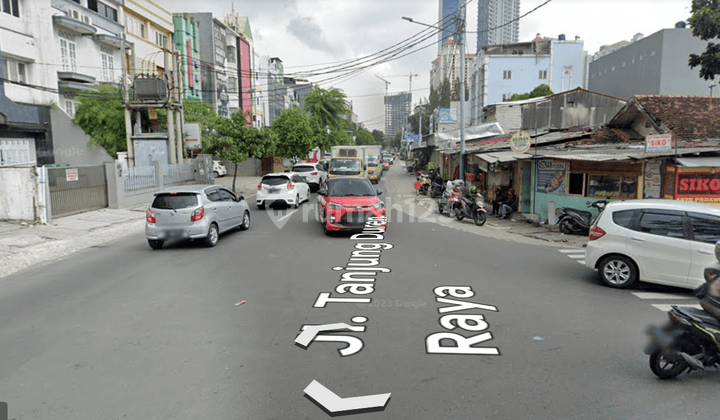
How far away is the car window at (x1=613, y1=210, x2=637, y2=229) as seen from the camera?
26.5ft

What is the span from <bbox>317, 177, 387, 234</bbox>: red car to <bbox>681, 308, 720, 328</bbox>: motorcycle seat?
904 centimetres

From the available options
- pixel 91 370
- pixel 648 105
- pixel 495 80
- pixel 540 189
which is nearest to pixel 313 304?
pixel 91 370

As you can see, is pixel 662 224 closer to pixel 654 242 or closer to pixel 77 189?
pixel 654 242

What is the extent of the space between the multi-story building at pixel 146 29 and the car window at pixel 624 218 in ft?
115

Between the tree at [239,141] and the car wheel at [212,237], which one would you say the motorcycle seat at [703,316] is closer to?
the car wheel at [212,237]

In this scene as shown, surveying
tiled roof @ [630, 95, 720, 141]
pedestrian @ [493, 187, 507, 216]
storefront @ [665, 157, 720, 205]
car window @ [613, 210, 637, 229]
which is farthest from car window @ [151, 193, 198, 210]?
tiled roof @ [630, 95, 720, 141]

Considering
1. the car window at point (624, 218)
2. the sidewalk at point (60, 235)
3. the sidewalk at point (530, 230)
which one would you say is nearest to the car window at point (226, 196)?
the sidewalk at point (60, 235)

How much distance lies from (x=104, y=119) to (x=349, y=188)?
828 inches

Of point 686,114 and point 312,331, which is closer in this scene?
point 312,331

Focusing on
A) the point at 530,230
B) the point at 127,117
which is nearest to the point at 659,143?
the point at 530,230

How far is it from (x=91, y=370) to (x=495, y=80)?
195 ft

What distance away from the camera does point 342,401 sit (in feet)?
13.8

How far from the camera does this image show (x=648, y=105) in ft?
54.7

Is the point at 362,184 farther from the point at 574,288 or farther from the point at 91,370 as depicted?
the point at 91,370
